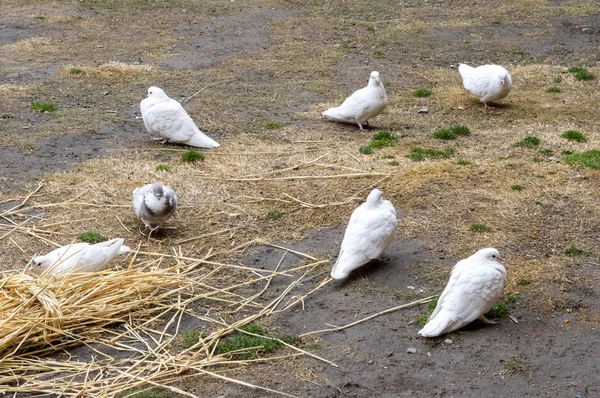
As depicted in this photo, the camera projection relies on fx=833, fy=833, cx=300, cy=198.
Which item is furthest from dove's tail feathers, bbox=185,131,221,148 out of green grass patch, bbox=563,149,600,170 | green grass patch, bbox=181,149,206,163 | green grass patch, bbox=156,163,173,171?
green grass patch, bbox=563,149,600,170

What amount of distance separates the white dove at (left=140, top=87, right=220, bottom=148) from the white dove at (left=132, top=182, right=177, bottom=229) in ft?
7.55

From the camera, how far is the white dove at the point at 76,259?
20.7 ft

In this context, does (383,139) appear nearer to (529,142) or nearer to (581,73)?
(529,142)

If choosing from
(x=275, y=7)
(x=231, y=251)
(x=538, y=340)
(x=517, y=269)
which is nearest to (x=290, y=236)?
(x=231, y=251)

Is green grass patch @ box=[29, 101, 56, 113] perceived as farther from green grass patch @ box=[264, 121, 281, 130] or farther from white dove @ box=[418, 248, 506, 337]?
white dove @ box=[418, 248, 506, 337]

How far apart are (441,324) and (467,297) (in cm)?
25

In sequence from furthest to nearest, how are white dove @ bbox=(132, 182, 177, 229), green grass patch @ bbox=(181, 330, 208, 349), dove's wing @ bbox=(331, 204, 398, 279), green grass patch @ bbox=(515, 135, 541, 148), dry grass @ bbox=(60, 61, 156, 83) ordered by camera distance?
dry grass @ bbox=(60, 61, 156, 83) < green grass patch @ bbox=(515, 135, 541, 148) < white dove @ bbox=(132, 182, 177, 229) < dove's wing @ bbox=(331, 204, 398, 279) < green grass patch @ bbox=(181, 330, 208, 349)

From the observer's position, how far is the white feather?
10.8 meters

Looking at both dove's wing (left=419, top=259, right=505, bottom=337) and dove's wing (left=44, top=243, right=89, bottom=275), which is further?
dove's wing (left=44, top=243, right=89, bottom=275)

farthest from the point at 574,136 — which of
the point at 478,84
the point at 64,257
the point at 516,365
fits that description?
the point at 64,257

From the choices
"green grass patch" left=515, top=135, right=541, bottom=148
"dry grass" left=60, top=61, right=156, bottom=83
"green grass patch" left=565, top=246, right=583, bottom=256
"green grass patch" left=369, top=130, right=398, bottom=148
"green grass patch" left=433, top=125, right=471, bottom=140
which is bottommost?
"dry grass" left=60, top=61, right=156, bottom=83

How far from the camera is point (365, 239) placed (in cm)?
650

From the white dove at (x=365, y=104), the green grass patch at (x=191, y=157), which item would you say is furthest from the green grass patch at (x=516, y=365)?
the white dove at (x=365, y=104)

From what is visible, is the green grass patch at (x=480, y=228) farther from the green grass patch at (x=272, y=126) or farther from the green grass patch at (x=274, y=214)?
the green grass patch at (x=272, y=126)
